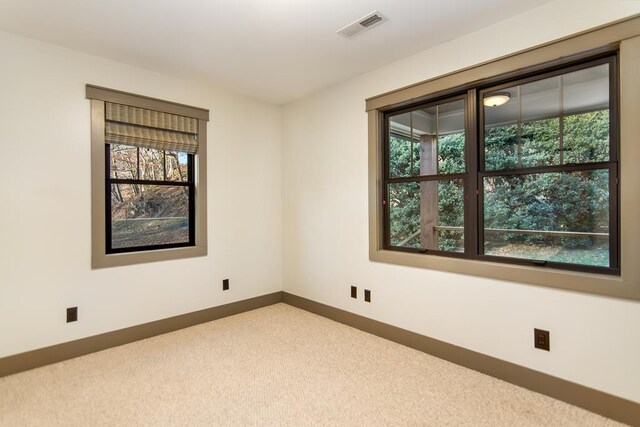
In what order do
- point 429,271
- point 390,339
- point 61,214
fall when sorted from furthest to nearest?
point 390,339, point 429,271, point 61,214

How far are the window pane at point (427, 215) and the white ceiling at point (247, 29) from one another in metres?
1.19

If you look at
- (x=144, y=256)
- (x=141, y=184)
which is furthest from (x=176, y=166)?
(x=144, y=256)

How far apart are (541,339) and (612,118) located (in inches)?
58.0

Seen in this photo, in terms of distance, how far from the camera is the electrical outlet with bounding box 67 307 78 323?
2672mm

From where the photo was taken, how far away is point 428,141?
289 centimetres

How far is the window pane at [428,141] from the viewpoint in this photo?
8.90 ft

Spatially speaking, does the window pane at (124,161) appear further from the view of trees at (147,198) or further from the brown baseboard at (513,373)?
the brown baseboard at (513,373)

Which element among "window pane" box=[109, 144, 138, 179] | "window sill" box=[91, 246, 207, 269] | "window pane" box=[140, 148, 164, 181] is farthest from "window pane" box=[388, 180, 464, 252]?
"window pane" box=[109, 144, 138, 179]

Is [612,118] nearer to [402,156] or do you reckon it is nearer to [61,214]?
[402,156]

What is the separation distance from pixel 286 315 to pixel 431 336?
1652 millimetres

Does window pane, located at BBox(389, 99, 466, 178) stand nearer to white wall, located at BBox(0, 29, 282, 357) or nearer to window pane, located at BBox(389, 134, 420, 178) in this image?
window pane, located at BBox(389, 134, 420, 178)

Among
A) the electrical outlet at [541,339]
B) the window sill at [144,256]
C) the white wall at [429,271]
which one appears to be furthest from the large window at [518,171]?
the window sill at [144,256]

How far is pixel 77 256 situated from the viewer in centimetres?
272

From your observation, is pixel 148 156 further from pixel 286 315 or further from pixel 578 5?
pixel 578 5
